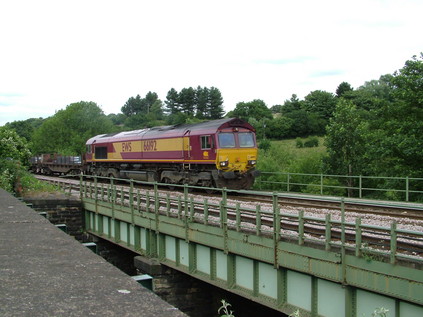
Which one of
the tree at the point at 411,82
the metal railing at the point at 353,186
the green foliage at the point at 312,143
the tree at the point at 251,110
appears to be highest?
the tree at the point at 251,110

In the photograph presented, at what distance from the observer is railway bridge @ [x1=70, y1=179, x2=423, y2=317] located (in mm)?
7285

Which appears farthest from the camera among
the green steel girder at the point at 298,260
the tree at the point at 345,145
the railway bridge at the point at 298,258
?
the tree at the point at 345,145

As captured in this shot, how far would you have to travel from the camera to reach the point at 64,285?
3.95m

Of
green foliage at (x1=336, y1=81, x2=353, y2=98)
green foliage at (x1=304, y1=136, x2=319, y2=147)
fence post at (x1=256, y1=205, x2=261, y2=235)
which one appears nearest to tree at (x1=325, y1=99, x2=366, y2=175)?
fence post at (x1=256, y1=205, x2=261, y2=235)

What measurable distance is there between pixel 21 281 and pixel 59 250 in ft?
5.08

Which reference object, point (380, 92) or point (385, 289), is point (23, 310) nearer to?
point (385, 289)

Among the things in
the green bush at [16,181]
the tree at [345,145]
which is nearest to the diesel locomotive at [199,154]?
the green bush at [16,181]

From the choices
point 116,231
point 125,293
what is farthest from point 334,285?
point 116,231

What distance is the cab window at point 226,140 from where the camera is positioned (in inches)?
816

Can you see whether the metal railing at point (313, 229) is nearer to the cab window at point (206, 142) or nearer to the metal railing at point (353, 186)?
the cab window at point (206, 142)

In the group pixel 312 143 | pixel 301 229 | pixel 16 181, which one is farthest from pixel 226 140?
pixel 312 143

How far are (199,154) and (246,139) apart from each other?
2235mm

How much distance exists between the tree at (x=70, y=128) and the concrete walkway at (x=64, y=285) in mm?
71611

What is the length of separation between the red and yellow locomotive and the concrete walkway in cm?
1461
